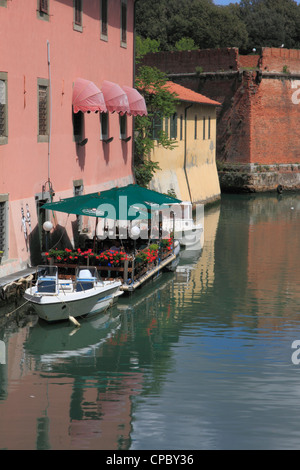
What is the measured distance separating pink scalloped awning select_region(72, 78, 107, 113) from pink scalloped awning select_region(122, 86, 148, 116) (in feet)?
11.8

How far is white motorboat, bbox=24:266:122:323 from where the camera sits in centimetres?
1669

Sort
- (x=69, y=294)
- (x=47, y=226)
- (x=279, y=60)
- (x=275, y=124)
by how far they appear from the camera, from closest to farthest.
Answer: (x=69, y=294)
(x=47, y=226)
(x=279, y=60)
(x=275, y=124)

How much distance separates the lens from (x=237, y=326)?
17625 millimetres

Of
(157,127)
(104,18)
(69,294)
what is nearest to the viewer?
(69,294)

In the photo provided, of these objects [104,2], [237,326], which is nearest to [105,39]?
[104,2]

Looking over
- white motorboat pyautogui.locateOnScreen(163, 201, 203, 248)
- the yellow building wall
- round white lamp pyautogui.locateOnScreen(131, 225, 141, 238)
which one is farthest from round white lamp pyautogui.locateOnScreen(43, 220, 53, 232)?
the yellow building wall

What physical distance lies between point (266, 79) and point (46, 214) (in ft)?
106

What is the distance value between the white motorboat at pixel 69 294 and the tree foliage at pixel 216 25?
50.0 metres

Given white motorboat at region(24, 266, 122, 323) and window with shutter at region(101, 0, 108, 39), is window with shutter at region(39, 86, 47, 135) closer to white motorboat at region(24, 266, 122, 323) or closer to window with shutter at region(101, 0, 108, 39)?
white motorboat at region(24, 266, 122, 323)

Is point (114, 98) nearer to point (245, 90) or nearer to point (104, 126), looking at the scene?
point (104, 126)

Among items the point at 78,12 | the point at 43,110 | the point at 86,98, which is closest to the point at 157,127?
the point at 78,12

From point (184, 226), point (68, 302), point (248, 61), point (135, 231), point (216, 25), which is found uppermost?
point (216, 25)

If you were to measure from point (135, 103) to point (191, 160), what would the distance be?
14045mm

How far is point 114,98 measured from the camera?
985 inches
